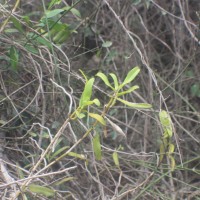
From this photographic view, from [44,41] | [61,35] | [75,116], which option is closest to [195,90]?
[61,35]

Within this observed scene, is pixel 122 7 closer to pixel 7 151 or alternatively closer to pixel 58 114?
pixel 58 114

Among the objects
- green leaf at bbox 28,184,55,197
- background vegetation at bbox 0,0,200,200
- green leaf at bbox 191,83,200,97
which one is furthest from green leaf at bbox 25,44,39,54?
green leaf at bbox 191,83,200,97

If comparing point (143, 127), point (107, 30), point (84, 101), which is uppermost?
point (84, 101)

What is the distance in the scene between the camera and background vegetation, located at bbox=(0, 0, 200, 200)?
1.41 metres

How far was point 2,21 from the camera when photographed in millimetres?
1652

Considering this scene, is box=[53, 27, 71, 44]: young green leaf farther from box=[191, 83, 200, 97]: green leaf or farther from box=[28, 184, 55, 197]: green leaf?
box=[191, 83, 200, 97]: green leaf

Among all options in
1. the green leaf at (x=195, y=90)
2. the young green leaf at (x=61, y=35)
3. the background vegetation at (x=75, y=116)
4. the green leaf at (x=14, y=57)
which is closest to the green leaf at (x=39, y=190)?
the background vegetation at (x=75, y=116)

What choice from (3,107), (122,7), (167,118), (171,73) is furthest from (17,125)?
(171,73)

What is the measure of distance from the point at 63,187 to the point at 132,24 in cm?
103

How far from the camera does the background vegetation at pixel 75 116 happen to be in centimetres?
141

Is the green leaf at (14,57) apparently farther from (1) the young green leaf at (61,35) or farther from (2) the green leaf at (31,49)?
(1) the young green leaf at (61,35)

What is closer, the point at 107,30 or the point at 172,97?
the point at 172,97

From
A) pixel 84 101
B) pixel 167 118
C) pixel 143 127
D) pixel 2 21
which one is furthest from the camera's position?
pixel 143 127

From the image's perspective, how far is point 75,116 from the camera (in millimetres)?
1216
